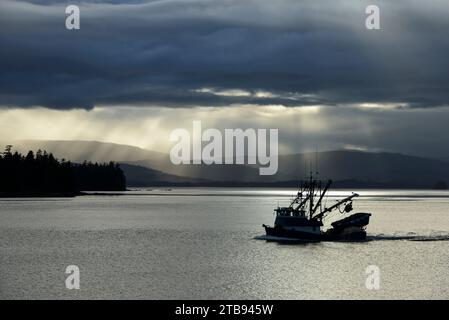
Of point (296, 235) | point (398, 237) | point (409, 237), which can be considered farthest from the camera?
point (409, 237)

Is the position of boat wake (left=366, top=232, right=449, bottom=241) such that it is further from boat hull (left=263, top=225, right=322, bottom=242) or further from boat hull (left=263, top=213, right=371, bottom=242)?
boat hull (left=263, top=225, right=322, bottom=242)

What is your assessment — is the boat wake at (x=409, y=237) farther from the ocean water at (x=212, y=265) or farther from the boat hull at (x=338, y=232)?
the boat hull at (x=338, y=232)

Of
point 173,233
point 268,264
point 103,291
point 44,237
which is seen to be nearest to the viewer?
point 103,291

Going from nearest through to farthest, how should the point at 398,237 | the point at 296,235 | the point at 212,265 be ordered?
the point at 212,265 → the point at 296,235 → the point at 398,237

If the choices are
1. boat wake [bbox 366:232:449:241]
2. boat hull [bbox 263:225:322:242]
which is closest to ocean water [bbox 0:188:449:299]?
boat wake [bbox 366:232:449:241]

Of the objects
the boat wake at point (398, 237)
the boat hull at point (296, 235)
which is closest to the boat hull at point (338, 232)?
the boat hull at point (296, 235)

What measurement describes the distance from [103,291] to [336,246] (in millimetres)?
62418

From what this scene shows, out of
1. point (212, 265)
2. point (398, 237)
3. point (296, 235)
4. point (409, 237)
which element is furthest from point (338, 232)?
point (212, 265)

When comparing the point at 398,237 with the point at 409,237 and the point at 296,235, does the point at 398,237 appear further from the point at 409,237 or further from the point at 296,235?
the point at 296,235

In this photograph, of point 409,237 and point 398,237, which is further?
point 409,237

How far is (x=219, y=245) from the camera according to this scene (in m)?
129
